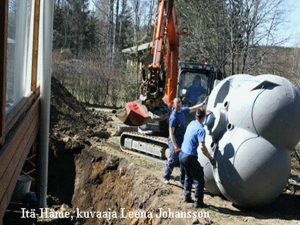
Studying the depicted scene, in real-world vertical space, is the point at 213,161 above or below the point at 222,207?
above

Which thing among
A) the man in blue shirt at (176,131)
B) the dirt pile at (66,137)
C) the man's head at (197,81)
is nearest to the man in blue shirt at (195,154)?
the man in blue shirt at (176,131)

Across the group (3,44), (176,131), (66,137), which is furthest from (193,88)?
(3,44)

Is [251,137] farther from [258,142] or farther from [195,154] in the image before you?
[195,154]

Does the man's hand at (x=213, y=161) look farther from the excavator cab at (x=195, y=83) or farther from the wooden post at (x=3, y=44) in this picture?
the wooden post at (x=3, y=44)

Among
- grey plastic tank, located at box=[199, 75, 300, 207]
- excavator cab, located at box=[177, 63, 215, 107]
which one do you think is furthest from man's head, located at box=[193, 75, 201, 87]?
grey plastic tank, located at box=[199, 75, 300, 207]

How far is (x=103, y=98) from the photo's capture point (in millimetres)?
26266

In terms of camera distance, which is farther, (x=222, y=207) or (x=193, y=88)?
(x=193, y=88)

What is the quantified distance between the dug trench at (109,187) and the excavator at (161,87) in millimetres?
520

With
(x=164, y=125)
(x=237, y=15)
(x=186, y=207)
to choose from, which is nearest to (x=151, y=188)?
(x=186, y=207)

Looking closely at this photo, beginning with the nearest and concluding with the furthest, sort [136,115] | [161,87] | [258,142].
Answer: [258,142], [136,115], [161,87]

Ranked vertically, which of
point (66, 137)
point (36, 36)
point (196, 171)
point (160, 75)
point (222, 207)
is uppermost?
point (36, 36)

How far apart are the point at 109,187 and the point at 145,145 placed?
1573 millimetres

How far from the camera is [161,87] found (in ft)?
36.6

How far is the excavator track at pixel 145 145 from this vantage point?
1154cm
